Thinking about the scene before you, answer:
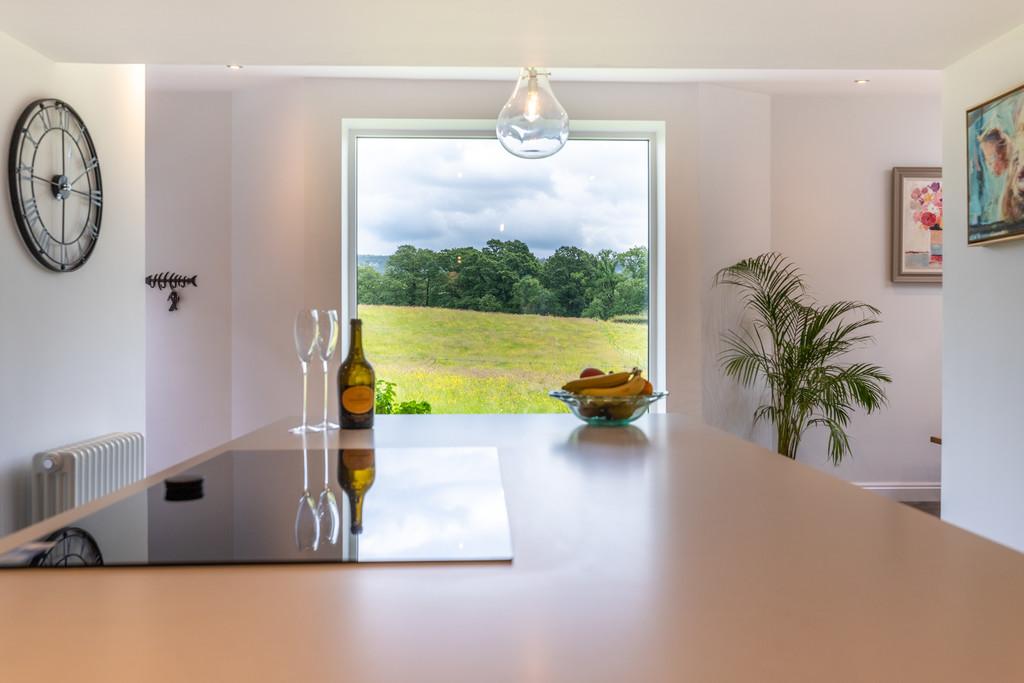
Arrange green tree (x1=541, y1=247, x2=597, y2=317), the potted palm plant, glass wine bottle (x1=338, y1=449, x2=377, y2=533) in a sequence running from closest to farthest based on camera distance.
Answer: glass wine bottle (x1=338, y1=449, x2=377, y2=533)
the potted palm plant
green tree (x1=541, y1=247, x2=597, y2=317)

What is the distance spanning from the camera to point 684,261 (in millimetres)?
4609

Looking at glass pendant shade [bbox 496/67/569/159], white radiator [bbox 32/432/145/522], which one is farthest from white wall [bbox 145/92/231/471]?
glass pendant shade [bbox 496/67/569/159]

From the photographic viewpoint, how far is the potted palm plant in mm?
4453

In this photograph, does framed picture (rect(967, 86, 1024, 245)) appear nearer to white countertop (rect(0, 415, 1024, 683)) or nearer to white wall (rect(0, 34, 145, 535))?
white countertop (rect(0, 415, 1024, 683))

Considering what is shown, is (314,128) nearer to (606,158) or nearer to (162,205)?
(162,205)

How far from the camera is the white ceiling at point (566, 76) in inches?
169

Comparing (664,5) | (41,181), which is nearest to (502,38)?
(664,5)

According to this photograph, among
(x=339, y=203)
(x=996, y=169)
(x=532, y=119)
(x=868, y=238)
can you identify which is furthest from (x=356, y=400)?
(x=868, y=238)

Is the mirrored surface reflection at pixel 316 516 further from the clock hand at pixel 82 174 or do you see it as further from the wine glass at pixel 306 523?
the clock hand at pixel 82 174

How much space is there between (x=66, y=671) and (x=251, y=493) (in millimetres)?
617

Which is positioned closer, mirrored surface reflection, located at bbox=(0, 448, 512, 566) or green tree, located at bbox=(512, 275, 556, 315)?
mirrored surface reflection, located at bbox=(0, 448, 512, 566)

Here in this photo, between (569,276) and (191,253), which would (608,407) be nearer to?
(569,276)

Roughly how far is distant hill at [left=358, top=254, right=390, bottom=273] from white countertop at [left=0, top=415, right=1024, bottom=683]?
3.95 metres

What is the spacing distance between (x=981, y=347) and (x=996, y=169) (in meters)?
0.63
